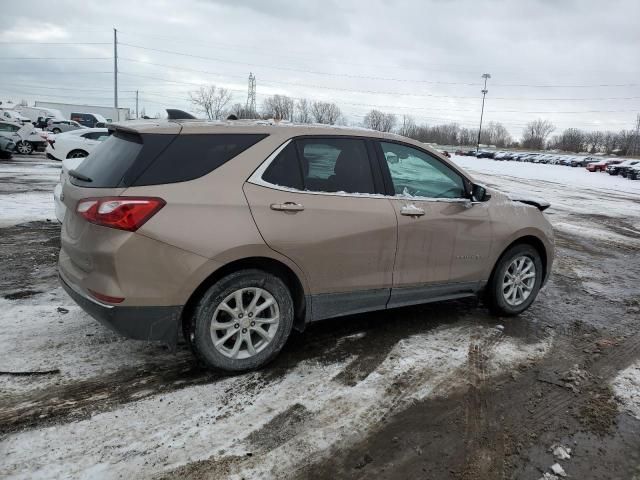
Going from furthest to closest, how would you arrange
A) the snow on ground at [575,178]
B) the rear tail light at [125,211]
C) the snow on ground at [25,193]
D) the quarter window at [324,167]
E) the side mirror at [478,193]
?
the snow on ground at [575,178] < the snow on ground at [25,193] < the side mirror at [478,193] < the quarter window at [324,167] < the rear tail light at [125,211]

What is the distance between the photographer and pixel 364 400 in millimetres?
3422

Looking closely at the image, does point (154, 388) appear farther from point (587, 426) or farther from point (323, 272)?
point (587, 426)

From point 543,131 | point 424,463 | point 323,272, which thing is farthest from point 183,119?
point 543,131

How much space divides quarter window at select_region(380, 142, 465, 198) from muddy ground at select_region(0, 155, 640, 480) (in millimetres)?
1295

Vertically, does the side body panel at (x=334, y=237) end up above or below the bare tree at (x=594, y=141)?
below

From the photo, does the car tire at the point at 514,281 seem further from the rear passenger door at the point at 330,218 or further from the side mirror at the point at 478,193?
the rear passenger door at the point at 330,218

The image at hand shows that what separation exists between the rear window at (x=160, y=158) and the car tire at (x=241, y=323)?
2.54ft

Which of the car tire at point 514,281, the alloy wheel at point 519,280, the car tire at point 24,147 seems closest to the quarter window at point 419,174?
the car tire at point 514,281

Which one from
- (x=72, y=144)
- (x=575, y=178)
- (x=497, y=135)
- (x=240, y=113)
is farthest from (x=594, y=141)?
(x=72, y=144)

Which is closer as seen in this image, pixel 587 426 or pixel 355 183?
pixel 587 426

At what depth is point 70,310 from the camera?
4.66 m

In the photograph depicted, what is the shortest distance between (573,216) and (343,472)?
13564 millimetres

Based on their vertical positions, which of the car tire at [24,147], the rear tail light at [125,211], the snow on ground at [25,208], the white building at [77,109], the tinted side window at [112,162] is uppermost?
the white building at [77,109]

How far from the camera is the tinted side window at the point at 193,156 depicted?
3275mm
